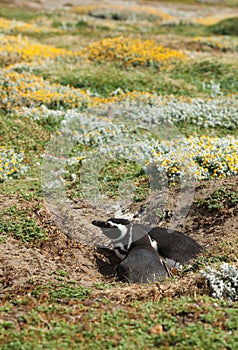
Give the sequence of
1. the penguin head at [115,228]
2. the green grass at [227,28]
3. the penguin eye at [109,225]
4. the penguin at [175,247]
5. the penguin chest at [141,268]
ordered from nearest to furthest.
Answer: the penguin chest at [141,268], the penguin at [175,247], the penguin head at [115,228], the penguin eye at [109,225], the green grass at [227,28]

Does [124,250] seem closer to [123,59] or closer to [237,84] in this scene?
[237,84]

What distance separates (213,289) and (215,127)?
854cm

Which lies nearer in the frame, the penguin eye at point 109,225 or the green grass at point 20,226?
the green grass at point 20,226

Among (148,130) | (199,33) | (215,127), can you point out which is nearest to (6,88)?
(148,130)

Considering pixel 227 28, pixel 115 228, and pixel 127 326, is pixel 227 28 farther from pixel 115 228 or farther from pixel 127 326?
pixel 127 326

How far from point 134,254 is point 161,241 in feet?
2.36

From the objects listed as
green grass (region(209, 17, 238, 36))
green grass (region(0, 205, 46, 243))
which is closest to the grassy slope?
green grass (region(0, 205, 46, 243))

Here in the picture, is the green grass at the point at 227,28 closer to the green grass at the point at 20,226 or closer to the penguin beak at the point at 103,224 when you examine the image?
the penguin beak at the point at 103,224

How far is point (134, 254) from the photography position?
285 inches

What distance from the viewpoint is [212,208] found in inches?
344

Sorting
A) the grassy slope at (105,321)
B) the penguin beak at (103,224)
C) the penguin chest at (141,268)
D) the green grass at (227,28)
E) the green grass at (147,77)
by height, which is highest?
the green grass at (227,28)

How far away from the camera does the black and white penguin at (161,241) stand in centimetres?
755

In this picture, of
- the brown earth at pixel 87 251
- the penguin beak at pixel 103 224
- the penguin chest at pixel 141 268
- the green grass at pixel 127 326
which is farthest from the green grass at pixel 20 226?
the green grass at pixel 127 326

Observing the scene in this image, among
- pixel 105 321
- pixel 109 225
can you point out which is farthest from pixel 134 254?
pixel 105 321
